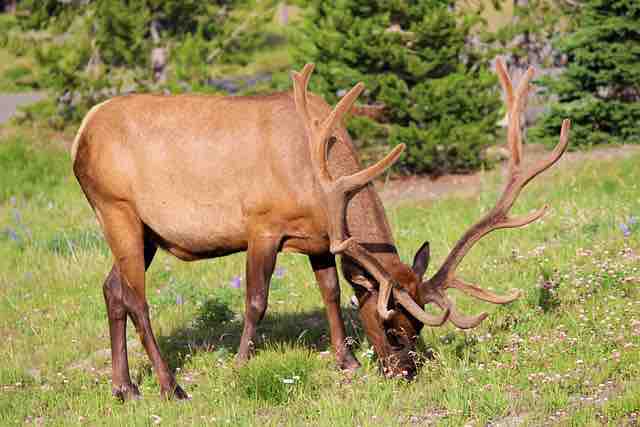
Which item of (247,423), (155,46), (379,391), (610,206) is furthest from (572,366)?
(155,46)

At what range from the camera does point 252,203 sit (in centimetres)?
652

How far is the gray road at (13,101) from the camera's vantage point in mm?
18125

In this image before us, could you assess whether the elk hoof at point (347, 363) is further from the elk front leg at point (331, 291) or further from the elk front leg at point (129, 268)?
the elk front leg at point (129, 268)

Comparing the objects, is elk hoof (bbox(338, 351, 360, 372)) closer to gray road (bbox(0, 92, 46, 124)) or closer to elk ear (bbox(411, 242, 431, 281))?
elk ear (bbox(411, 242, 431, 281))

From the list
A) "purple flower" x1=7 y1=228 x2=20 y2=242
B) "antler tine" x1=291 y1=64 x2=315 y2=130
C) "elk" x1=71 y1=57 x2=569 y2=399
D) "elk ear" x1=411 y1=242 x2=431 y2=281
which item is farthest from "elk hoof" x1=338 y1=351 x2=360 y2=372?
"purple flower" x1=7 y1=228 x2=20 y2=242

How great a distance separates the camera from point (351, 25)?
40.3 feet

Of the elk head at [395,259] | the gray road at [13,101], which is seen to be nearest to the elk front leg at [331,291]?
the elk head at [395,259]

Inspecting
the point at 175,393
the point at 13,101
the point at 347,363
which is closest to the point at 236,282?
the point at 347,363

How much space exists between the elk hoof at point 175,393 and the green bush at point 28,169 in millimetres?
6820

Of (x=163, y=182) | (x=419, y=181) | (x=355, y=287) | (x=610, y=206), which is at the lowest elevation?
(x=419, y=181)

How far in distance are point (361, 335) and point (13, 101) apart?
14.4 meters

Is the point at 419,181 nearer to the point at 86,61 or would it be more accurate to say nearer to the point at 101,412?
the point at 86,61

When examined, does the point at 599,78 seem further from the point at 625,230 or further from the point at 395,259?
the point at 395,259

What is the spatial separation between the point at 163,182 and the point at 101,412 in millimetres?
1496
